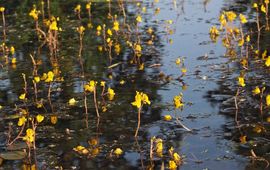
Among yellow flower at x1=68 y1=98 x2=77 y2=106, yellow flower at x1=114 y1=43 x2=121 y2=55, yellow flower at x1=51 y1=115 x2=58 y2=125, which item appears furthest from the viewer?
yellow flower at x1=114 y1=43 x2=121 y2=55

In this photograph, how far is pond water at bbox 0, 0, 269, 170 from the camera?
5.40 metres

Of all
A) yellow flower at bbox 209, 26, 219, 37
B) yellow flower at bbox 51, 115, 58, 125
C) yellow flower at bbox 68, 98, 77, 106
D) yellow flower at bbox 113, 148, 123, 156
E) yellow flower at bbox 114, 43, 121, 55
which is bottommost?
yellow flower at bbox 113, 148, 123, 156

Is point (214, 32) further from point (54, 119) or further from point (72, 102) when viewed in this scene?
point (54, 119)

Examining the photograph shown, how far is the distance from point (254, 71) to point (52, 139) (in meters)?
3.83

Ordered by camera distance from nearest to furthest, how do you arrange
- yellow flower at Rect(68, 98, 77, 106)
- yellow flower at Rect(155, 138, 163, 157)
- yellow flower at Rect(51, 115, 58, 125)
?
yellow flower at Rect(155, 138, 163, 157) < yellow flower at Rect(51, 115, 58, 125) < yellow flower at Rect(68, 98, 77, 106)

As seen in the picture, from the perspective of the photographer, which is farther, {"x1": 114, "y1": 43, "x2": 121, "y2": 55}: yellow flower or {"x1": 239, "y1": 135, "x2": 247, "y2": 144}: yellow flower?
{"x1": 114, "y1": 43, "x2": 121, "y2": 55}: yellow flower

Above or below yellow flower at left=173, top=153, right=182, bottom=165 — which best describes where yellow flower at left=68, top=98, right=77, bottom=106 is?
above

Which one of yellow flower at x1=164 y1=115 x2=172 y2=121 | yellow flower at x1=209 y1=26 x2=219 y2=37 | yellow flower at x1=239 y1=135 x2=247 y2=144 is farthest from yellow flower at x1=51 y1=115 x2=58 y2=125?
yellow flower at x1=209 y1=26 x2=219 y2=37

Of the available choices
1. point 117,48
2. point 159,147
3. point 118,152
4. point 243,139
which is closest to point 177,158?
point 159,147

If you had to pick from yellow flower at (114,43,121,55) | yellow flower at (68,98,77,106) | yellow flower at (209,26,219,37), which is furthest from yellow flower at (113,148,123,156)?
yellow flower at (209,26,219,37)

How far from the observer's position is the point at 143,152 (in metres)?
5.47

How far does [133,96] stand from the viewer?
289 inches

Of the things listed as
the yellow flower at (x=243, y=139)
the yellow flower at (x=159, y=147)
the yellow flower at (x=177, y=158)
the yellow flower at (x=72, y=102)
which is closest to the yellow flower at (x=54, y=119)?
the yellow flower at (x=72, y=102)

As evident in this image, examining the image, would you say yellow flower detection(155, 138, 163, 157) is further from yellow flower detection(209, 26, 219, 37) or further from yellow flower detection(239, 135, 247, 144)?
yellow flower detection(209, 26, 219, 37)
